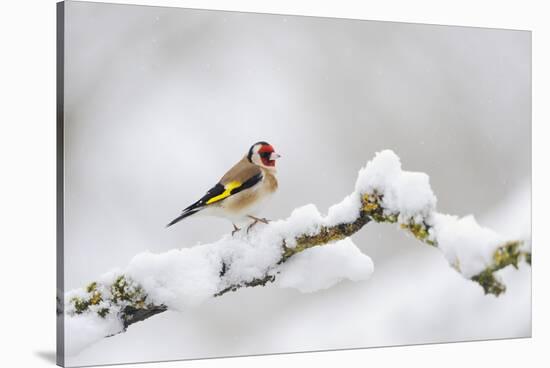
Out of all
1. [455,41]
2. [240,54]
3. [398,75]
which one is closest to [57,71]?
[240,54]

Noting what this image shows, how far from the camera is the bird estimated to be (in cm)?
465

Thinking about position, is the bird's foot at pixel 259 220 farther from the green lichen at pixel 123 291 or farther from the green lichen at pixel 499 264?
the green lichen at pixel 499 264

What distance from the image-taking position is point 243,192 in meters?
4.66

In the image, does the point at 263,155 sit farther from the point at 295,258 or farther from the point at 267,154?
the point at 295,258

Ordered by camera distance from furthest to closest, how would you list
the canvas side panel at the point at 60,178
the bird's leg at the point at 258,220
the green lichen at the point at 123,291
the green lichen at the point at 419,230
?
the green lichen at the point at 419,230 < the bird's leg at the point at 258,220 < the green lichen at the point at 123,291 < the canvas side panel at the point at 60,178

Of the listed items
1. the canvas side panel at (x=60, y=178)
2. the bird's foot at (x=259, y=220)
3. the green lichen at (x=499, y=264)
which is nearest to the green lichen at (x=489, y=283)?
the green lichen at (x=499, y=264)

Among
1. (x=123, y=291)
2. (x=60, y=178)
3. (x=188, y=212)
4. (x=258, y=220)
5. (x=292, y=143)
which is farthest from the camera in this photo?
(x=292, y=143)

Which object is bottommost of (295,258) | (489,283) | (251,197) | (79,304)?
(79,304)

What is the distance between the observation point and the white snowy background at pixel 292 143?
175 inches

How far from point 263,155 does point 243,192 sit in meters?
0.23

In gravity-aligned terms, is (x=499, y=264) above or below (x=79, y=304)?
above

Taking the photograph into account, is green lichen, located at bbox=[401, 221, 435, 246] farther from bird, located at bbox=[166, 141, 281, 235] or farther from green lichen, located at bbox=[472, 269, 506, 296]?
bird, located at bbox=[166, 141, 281, 235]

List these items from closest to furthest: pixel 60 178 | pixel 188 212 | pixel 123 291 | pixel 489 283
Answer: pixel 60 178, pixel 123 291, pixel 188 212, pixel 489 283

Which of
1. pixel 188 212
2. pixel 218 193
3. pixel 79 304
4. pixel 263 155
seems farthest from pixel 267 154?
pixel 79 304
